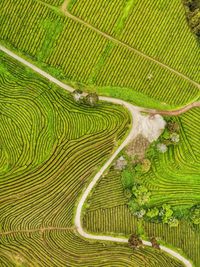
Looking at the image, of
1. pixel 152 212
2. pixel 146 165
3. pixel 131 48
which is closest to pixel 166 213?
pixel 152 212

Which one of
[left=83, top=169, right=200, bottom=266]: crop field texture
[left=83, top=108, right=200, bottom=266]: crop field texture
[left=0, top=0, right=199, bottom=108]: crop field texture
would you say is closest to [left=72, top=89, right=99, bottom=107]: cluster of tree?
[left=0, top=0, right=199, bottom=108]: crop field texture

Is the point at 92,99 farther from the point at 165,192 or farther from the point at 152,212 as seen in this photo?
the point at 152,212

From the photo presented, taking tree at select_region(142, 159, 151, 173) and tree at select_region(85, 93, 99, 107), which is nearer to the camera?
tree at select_region(85, 93, 99, 107)

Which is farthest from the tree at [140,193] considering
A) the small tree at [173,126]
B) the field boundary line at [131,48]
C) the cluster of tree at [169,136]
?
the field boundary line at [131,48]

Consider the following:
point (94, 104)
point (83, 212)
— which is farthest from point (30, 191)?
point (94, 104)

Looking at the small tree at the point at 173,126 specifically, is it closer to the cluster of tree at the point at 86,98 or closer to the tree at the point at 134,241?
the cluster of tree at the point at 86,98

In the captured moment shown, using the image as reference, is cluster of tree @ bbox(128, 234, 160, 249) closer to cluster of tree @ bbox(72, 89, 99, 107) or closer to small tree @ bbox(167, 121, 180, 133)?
small tree @ bbox(167, 121, 180, 133)

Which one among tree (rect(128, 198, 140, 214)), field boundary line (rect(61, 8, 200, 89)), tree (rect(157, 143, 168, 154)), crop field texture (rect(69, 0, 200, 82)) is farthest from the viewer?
tree (rect(128, 198, 140, 214))
